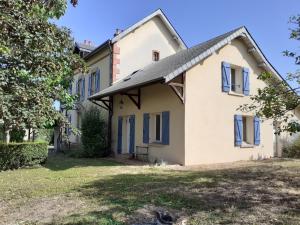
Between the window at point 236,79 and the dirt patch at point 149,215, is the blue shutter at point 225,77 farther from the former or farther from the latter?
the dirt patch at point 149,215

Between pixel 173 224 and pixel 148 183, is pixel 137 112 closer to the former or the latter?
pixel 148 183

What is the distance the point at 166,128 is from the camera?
1272 cm

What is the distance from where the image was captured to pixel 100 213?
5188 mm

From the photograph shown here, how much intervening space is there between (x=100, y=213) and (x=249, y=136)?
11.0m

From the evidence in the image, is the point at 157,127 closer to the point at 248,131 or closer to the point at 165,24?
the point at 248,131

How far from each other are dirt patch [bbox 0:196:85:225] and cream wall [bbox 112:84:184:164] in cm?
636

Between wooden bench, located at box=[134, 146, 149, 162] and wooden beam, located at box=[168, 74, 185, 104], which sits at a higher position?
wooden beam, located at box=[168, 74, 185, 104]

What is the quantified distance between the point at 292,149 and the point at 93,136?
32.3 feet

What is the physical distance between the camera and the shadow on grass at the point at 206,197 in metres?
5.00

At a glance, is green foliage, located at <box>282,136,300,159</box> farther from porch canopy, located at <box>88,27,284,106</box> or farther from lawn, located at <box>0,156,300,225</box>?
lawn, located at <box>0,156,300,225</box>

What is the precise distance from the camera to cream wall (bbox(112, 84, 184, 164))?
12.1 m

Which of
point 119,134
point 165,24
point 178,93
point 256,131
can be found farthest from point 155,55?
point 256,131

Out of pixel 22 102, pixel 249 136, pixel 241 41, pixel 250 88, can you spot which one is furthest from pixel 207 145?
pixel 22 102

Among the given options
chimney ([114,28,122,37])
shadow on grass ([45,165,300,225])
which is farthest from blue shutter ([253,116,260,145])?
chimney ([114,28,122,37])
